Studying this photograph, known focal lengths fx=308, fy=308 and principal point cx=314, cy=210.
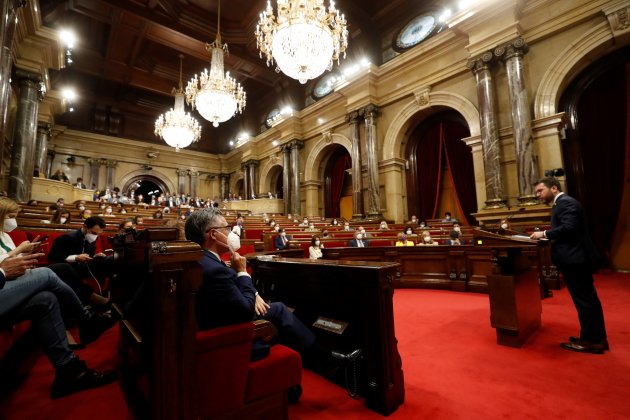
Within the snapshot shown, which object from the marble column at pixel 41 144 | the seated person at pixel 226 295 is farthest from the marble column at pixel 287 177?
the seated person at pixel 226 295

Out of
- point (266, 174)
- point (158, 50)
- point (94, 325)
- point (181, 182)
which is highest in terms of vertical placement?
point (158, 50)

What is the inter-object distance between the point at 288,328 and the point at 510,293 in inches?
74.5

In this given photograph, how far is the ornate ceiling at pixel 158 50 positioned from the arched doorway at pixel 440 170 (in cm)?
336

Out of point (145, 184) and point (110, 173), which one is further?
point (145, 184)

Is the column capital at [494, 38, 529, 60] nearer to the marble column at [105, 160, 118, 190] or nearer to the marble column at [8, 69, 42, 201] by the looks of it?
the marble column at [8, 69, 42, 201]

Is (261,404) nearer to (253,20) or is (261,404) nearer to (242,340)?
(242,340)

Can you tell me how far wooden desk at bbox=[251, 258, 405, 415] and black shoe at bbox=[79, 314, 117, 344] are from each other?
149 centimetres

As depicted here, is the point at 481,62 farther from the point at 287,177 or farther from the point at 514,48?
the point at 287,177

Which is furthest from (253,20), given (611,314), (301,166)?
(611,314)

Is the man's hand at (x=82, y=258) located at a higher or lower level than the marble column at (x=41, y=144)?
lower

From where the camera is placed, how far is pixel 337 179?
A: 44.1 ft

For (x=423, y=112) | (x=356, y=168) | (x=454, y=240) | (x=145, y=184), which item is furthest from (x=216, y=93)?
(x=145, y=184)

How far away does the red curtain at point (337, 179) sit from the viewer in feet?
43.3

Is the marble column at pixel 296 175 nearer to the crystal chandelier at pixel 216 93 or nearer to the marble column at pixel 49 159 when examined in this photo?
the crystal chandelier at pixel 216 93
